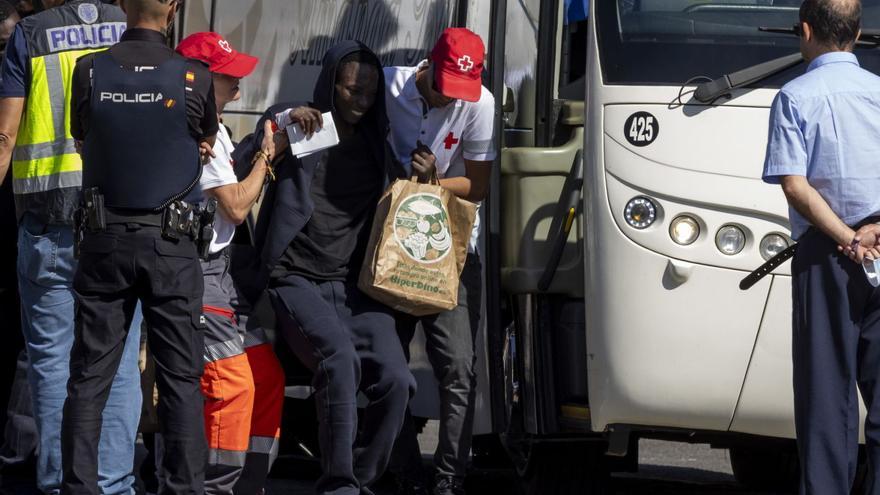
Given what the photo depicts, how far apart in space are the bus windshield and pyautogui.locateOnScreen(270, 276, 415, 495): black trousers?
122cm

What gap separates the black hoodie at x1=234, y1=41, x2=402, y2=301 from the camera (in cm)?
579

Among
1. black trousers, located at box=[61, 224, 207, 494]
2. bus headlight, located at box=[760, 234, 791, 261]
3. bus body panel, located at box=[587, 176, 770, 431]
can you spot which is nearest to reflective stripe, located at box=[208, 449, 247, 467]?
black trousers, located at box=[61, 224, 207, 494]

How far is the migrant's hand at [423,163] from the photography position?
Answer: 5.90 m

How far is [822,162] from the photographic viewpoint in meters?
4.93

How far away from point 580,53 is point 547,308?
981 mm

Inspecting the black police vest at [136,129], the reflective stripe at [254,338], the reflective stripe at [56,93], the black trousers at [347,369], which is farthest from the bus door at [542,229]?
the reflective stripe at [56,93]

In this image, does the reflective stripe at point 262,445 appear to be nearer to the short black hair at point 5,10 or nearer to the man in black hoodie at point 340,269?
the man in black hoodie at point 340,269

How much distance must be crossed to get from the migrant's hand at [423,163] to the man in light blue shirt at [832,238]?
1402mm

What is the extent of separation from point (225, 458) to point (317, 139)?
1144 millimetres

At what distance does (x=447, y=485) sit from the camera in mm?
6051

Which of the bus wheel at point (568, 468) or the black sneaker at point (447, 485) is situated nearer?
the black sneaker at point (447, 485)

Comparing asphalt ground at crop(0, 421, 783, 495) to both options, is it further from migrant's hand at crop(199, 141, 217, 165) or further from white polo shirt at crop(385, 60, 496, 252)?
migrant's hand at crop(199, 141, 217, 165)

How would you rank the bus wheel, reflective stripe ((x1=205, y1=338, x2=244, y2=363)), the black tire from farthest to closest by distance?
the black tire → the bus wheel → reflective stripe ((x1=205, y1=338, x2=244, y2=363))

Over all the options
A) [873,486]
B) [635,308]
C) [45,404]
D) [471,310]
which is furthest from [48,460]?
[873,486]
